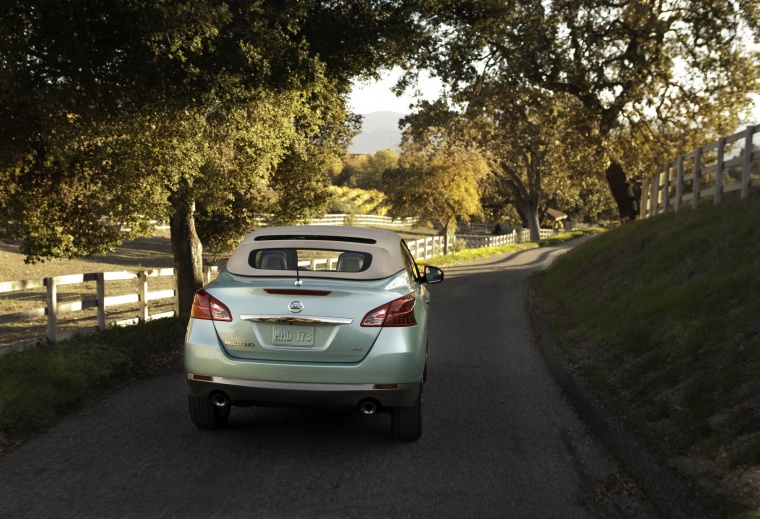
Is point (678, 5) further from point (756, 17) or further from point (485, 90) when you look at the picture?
point (485, 90)

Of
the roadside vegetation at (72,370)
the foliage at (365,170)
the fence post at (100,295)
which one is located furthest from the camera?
the foliage at (365,170)

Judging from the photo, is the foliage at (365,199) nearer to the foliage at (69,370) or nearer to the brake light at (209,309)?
the foliage at (69,370)

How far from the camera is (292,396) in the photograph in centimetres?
534

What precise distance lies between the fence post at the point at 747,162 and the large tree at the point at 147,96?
6.80 meters

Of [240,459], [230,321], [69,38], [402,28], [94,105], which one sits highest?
[402,28]

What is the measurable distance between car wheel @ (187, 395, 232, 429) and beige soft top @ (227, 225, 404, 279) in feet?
3.57

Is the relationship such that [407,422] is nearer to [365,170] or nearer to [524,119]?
[524,119]

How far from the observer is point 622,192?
26016mm

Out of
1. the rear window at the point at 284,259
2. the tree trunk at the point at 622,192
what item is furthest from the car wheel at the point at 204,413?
the tree trunk at the point at 622,192

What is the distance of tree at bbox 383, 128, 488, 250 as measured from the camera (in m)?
40.4

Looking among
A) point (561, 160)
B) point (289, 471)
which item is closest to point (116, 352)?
point (289, 471)

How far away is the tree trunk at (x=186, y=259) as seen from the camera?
14492 mm

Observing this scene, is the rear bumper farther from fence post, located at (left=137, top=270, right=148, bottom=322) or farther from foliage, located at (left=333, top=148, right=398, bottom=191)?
foliage, located at (left=333, top=148, right=398, bottom=191)

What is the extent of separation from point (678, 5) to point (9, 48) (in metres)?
18.7
